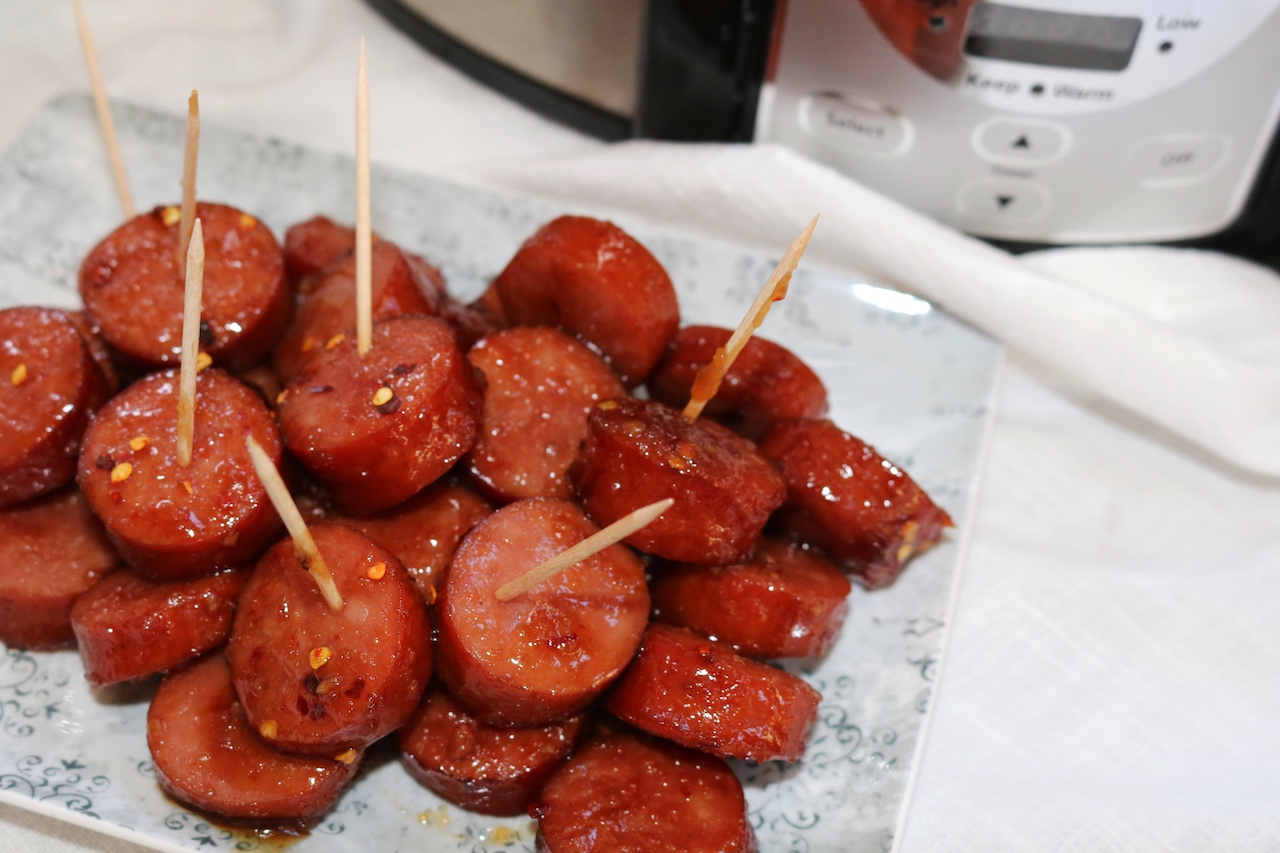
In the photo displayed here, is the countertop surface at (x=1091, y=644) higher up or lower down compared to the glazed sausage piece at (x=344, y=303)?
lower down

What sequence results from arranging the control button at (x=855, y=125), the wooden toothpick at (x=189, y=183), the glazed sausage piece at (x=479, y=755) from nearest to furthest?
the glazed sausage piece at (x=479, y=755) → the wooden toothpick at (x=189, y=183) → the control button at (x=855, y=125)

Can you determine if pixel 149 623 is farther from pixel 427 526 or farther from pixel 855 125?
pixel 855 125

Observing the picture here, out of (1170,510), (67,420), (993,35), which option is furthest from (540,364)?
(1170,510)

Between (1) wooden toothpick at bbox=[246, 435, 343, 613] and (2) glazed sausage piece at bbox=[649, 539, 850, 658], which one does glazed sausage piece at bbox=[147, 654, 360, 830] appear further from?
(2) glazed sausage piece at bbox=[649, 539, 850, 658]

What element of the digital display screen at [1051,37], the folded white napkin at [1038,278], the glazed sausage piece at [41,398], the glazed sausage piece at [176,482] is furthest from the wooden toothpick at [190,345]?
the digital display screen at [1051,37]

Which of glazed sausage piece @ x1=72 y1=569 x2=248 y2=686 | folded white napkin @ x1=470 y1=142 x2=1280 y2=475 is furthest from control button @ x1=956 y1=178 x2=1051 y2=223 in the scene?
glazed sausage piece @ x1=72 y1=569 x2=248 y2=686

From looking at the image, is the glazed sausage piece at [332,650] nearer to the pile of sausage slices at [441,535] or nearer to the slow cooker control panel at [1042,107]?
the pile of sausage slices at [441,535]

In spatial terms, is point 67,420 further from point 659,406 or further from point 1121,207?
point 1121,207
